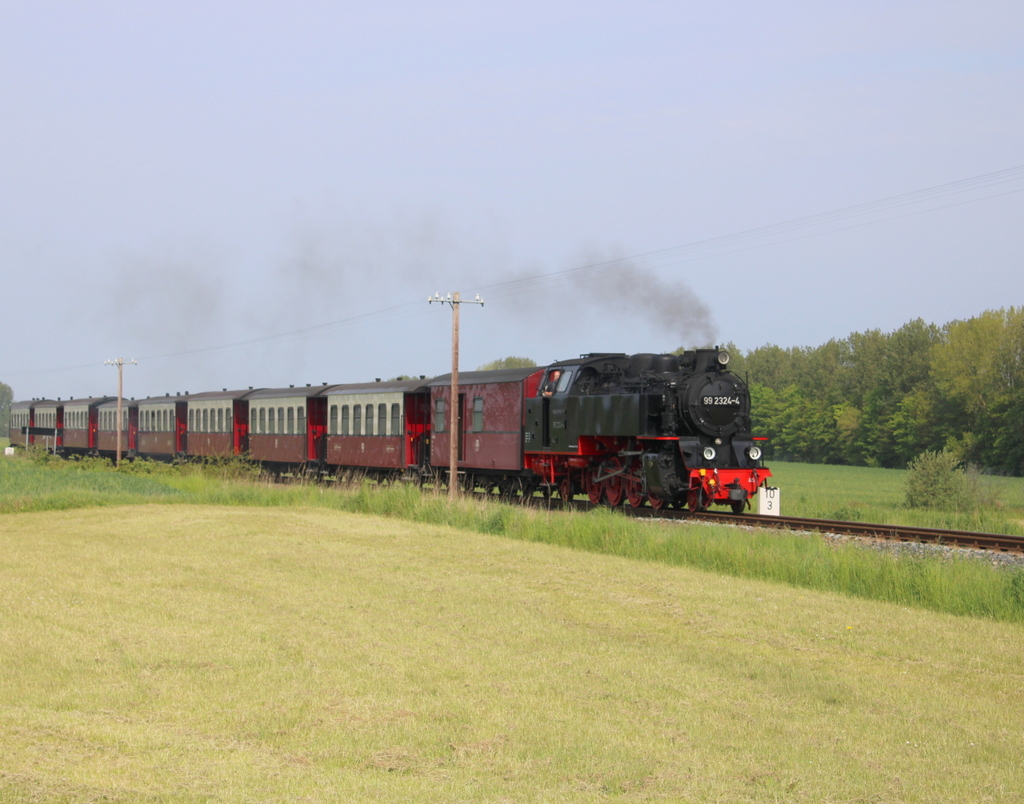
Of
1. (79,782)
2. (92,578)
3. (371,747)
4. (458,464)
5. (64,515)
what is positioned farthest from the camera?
(458,464)

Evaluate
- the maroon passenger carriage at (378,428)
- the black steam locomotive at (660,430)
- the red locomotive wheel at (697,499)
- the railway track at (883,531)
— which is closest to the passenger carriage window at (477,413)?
the maroon passenger carriage at (378,428)

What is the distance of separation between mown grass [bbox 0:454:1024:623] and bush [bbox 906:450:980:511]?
45.8ft

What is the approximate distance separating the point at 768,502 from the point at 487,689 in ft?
45.1

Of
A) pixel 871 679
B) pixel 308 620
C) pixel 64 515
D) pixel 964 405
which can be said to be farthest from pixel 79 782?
pixel 964 405

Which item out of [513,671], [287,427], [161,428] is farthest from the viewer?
[161,428]

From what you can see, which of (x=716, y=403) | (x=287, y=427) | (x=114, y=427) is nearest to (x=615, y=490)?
(x=716, y=403)

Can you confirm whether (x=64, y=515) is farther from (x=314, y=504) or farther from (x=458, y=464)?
(x=458, y=464)

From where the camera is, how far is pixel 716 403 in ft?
68.2

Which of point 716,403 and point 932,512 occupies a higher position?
point 716,403

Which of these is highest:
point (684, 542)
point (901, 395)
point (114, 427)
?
point (901, 395)

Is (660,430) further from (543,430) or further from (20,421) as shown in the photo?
(20,421)

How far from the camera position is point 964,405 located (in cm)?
7169

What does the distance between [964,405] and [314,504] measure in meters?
59.8

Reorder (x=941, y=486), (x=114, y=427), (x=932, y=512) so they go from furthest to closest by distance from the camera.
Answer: (x=114, y=427) → (x=941, y=486) → (x=932, y=512)
